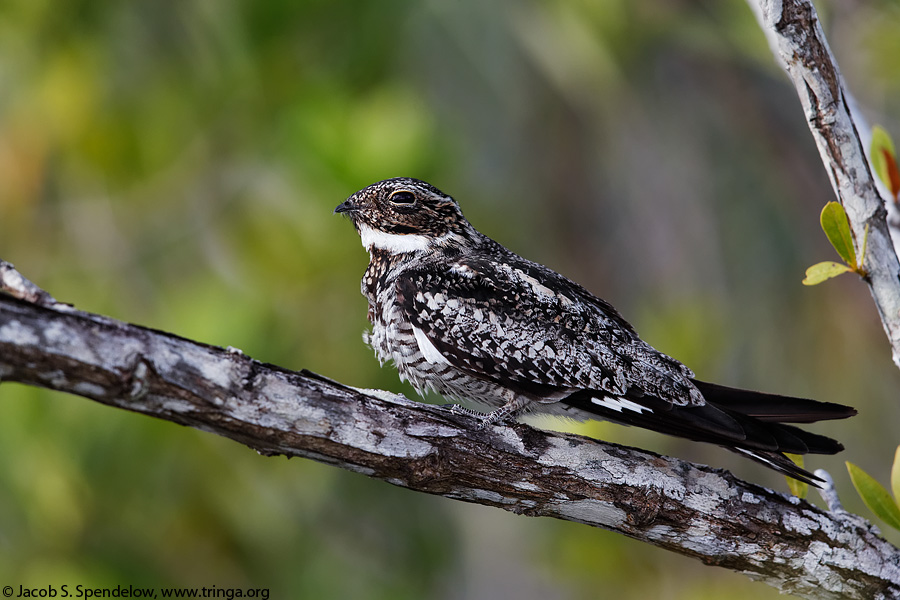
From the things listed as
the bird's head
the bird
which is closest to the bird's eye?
the bird's head

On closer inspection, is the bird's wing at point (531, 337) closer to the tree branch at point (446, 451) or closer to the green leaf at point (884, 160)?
the tree branch at point (446, 451)

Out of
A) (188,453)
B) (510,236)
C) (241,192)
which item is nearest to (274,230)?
(241,192)

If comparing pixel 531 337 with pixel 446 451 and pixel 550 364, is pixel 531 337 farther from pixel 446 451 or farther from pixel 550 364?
pixel 446 451

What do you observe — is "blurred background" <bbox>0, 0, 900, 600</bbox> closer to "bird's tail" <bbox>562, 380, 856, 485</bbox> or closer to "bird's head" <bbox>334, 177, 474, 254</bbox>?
"bird's head" <bbox>334, 177, 474, 254</bbox>

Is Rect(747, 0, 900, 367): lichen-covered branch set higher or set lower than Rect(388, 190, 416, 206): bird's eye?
lower

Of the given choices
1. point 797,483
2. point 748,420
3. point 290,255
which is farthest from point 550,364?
point 290,255

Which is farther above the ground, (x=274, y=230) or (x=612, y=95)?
(x=612, y=95)

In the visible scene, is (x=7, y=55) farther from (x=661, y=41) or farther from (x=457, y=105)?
(x=661, y=41)
